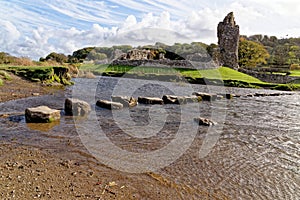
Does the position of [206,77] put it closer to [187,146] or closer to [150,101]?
[150,101]

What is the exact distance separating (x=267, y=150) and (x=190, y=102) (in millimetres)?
11603

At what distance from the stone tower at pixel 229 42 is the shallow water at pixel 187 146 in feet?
147

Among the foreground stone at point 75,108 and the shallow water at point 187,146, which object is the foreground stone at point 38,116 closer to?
the shallow water at point 187,146

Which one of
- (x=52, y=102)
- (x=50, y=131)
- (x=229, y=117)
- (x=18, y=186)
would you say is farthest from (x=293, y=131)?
(x=52, y=102)

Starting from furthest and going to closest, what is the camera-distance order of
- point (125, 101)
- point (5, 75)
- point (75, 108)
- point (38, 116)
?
1. point (5, 75)
2. point (125, 101)
3. point (75, 108)
4. point (38, 116)

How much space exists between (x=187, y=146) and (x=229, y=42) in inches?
2121

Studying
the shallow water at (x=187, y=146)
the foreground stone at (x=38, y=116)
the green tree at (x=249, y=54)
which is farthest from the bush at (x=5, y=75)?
the green tree at (x=249, y=54)

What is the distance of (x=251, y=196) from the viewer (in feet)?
21.4

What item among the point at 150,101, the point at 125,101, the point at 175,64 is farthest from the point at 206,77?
the point at 125,101

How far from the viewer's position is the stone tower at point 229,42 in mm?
58375

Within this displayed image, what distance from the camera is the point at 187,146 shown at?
397 inches

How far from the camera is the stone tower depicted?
2298 inches

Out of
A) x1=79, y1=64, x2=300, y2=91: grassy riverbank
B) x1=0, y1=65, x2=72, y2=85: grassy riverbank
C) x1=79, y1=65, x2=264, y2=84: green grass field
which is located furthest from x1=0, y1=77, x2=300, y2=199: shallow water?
x1=79, y1=65, x2=264, y2=84: green grass field

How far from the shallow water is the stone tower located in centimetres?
4478
